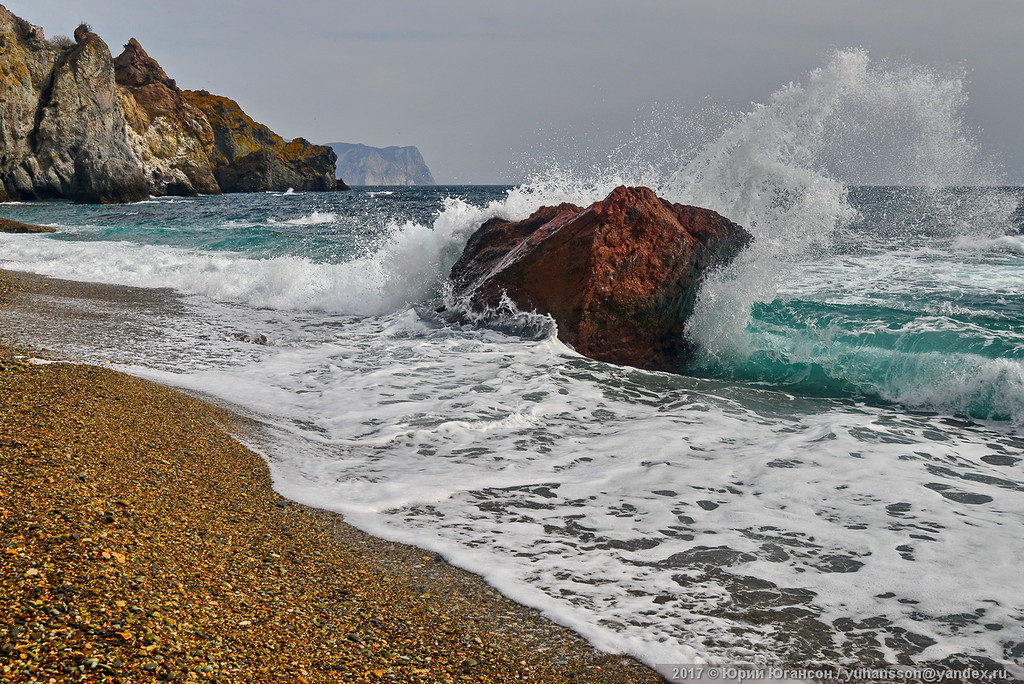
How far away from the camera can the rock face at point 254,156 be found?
64.3 metres

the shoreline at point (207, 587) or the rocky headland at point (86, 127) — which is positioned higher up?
the rocky headland at point (86, 127)

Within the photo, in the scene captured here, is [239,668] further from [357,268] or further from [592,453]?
[357,268]

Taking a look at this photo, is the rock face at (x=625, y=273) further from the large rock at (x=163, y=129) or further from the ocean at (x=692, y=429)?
the large rock at (x=163, y=129)

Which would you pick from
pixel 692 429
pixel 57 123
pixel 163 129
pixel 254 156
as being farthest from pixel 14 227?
pixel 254 156

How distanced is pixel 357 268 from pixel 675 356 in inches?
255

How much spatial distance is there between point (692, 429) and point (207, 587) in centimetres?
383

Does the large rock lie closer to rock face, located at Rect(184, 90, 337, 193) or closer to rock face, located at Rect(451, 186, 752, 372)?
rock face, located at Rect(184, 90, 337, 193)

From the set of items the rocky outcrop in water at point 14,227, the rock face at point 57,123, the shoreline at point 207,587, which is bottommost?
the shoreline at point 207,587

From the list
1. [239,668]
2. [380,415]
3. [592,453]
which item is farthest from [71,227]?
[239,668]

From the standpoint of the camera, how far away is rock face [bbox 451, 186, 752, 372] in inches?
306

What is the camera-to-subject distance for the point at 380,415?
580 cm

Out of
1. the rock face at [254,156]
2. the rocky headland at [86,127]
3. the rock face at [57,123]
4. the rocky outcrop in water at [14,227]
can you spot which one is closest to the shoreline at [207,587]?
the rocky outcrop in water at [14,227]

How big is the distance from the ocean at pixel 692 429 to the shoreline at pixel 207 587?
258 mm

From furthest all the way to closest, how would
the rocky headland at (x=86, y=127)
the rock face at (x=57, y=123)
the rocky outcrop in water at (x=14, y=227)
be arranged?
the rocky headland at (x=86, y=127) < the rock face at (x=57, y=123) < the rocky outcrop in water at (x=14, y=227)
